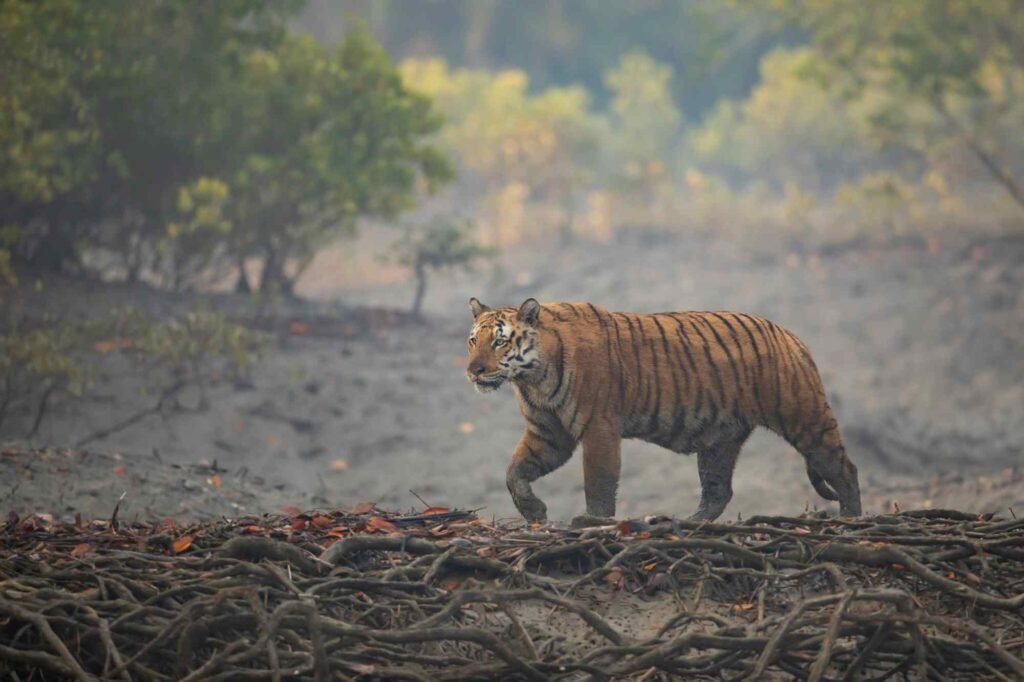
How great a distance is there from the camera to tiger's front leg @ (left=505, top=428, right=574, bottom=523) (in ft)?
25.1

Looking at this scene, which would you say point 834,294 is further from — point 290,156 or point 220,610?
point 220,610

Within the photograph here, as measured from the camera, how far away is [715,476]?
323 inches

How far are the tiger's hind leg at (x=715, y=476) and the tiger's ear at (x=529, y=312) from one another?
1.32 m

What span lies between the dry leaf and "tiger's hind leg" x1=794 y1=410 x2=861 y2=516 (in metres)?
3.94

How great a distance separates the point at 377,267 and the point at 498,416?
30.6ft

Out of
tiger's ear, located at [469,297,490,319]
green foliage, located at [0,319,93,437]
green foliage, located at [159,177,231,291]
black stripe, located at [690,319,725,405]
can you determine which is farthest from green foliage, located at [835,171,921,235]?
tiger's ear, located at [469,297,490,319]

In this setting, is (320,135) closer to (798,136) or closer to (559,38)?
(798,136)

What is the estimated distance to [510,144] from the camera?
2488cm

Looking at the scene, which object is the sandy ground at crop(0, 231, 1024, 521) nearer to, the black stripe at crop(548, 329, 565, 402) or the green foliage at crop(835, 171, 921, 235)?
the green foliage at crop(835, 171, 921, 235)

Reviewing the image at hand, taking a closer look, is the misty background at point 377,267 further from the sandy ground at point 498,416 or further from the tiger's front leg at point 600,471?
the tiger's front leg at point 600,471

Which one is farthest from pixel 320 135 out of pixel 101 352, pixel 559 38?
pixel 559 38

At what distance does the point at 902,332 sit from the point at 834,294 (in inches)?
68.0

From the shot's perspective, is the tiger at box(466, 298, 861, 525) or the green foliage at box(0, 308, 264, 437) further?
the green foliage at box(0, 308, 264, 437)

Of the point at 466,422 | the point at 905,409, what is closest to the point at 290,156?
the point at 466,422
